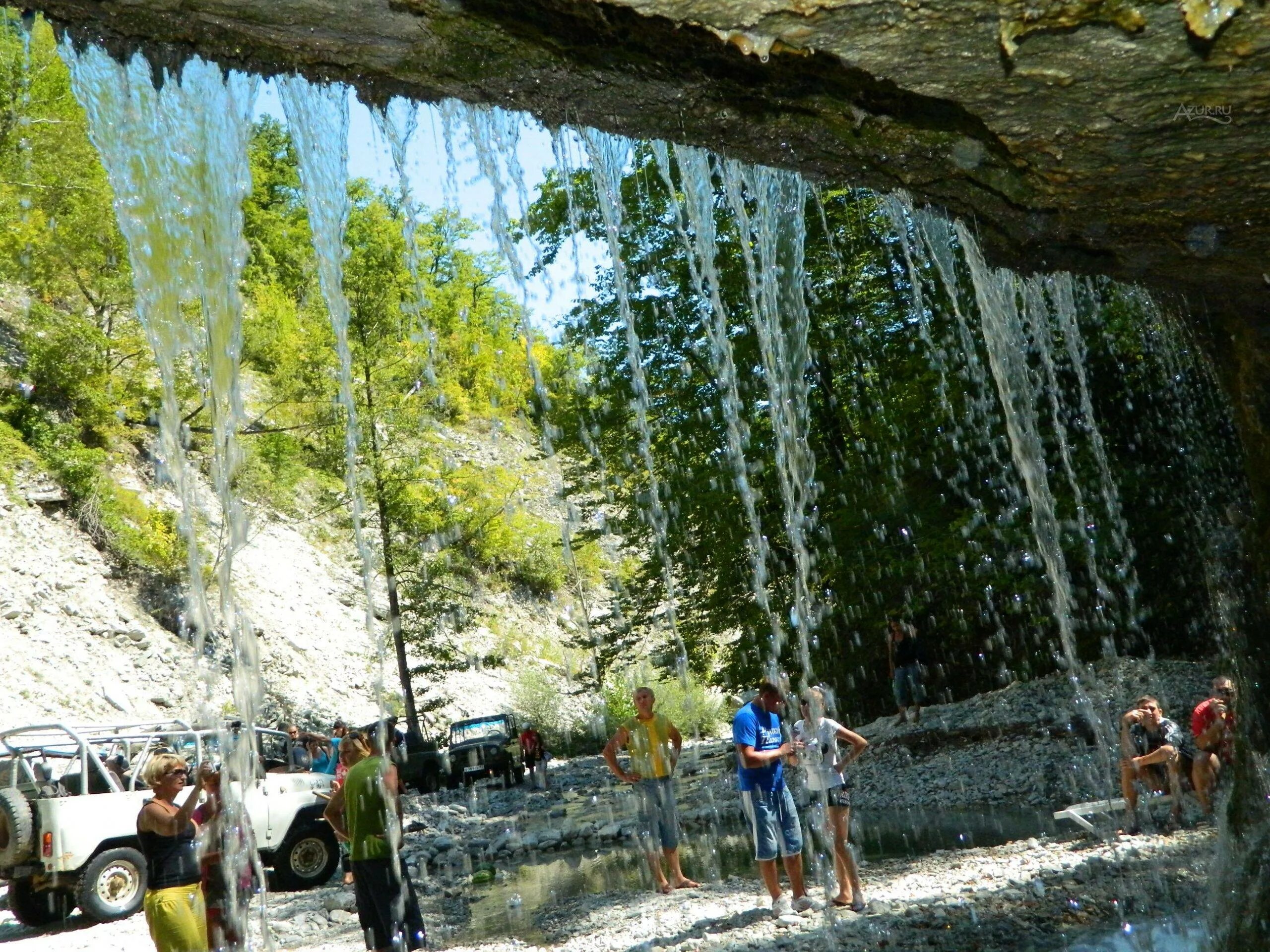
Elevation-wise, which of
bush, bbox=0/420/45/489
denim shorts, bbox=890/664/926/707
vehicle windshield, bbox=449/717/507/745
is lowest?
denim shorts, bbox=890/664/926/707

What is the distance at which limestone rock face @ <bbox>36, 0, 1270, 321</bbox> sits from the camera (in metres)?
3.17

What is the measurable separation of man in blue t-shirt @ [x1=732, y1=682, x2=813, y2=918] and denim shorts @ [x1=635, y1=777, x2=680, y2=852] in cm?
130

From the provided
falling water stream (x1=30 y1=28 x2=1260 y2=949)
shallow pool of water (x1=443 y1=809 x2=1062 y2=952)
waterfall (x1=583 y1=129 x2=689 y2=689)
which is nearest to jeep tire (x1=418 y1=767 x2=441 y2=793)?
falling water stream (x1=30 y1=28 x2=1260 y2=949)

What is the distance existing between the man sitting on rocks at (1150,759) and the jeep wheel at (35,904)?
10.6 metres

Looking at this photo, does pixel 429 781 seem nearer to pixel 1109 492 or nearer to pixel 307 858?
pixel 307 858

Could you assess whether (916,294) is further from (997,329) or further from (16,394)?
(16,394)

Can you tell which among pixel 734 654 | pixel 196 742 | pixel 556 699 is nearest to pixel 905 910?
pixel 196 742

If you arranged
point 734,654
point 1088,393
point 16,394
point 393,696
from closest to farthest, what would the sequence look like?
point 1088,393, point 734,654, point 16,394, point 393,696

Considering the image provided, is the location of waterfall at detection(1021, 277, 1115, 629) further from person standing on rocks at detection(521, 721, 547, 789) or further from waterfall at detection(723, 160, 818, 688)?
person standing on rocks at detection(521, 721, 547, 789)

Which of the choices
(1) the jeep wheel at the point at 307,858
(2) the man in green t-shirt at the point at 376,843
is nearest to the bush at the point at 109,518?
(1) the jeep wheel at the point at 307,858

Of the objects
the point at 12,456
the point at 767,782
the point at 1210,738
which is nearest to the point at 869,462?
the point at 1210,738

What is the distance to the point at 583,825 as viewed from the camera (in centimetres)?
1681

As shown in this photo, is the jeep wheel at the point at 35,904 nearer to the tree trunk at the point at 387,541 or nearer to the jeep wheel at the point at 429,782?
the jeep wheel at the point at 429,782

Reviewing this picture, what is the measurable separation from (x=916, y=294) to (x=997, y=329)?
9.80 m
